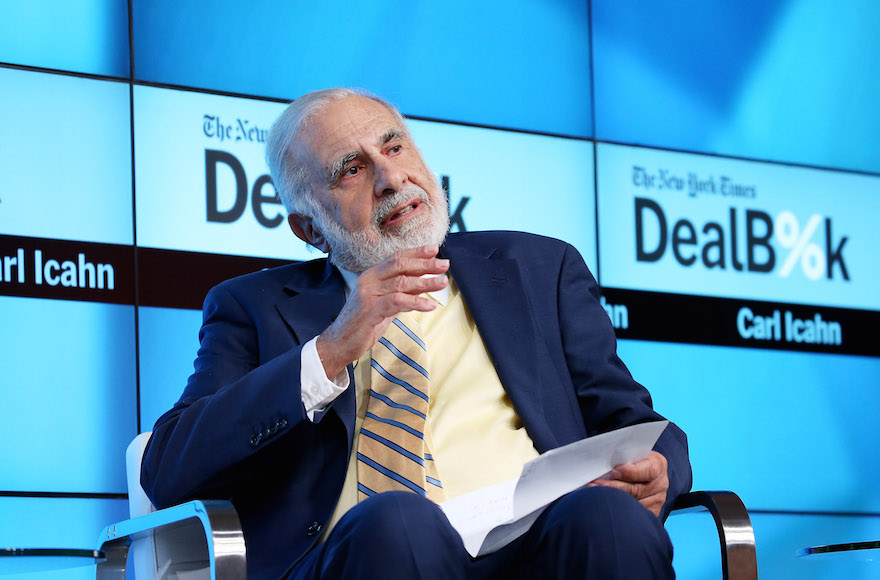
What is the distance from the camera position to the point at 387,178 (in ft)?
7.37

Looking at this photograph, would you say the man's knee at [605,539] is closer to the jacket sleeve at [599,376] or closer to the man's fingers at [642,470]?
the man's fingers at [642,470]

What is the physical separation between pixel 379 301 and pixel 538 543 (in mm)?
453

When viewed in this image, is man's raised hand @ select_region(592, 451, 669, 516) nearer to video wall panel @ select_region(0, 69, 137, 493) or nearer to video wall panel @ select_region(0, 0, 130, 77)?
video wall panel @ select_region(0, 69, 137, 493)

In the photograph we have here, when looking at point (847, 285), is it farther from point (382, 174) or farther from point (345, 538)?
point (345, 538)

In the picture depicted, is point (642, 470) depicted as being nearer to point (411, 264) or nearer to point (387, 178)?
point (411, 264)

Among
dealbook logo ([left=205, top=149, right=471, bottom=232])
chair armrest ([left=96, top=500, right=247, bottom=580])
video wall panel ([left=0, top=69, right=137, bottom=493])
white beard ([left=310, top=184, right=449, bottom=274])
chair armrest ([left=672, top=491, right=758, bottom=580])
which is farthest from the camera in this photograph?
dealbook logo ([left=205, top=149, right=471, bottom=232])

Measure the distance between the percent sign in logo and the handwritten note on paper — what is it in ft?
8.12

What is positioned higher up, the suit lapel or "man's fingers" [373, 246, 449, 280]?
"man's fingers" [373, 246, 449, 280]

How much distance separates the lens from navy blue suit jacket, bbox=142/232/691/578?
1.85 meters

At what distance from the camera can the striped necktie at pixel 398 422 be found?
6.14 feet

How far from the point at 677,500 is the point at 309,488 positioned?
1.99ft

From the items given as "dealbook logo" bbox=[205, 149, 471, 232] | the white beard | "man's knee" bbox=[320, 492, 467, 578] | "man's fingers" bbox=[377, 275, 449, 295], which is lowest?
"man's knee" bbox=[320, 492, 467, 578]

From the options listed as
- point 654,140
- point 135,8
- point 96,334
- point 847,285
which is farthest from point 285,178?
point 847,285

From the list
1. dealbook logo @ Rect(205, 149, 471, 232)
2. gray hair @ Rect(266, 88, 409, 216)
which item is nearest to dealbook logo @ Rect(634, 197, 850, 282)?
dealbook logo @ Rect(205, 149, 471, 232)
